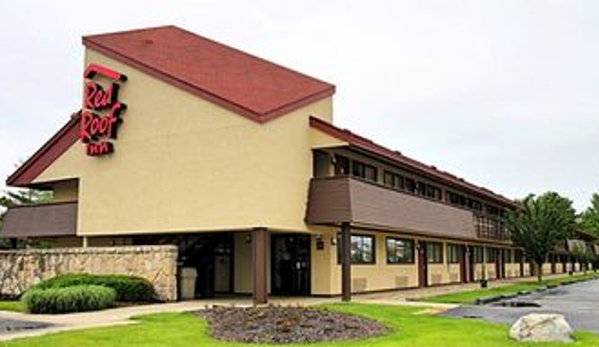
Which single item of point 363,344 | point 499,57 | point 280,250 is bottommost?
point 363,344

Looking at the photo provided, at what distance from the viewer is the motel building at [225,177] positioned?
76.7ft

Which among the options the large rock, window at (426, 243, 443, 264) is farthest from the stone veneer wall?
window at (426, 243, 443, 264)

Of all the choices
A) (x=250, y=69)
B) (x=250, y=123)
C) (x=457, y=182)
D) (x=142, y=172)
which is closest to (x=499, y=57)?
(x=250, y=123)

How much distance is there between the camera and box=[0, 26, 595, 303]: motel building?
23.4 meters

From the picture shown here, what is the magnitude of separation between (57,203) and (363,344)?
22415 millimetres

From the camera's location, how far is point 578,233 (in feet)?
246

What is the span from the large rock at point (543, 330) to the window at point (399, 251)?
18521 mm

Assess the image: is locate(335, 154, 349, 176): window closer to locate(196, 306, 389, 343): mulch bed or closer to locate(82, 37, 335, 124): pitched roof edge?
locate(82, 37, 335, 124): pitched roof edge

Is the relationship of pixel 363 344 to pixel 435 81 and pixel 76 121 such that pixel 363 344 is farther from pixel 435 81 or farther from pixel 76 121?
pixel 76 121

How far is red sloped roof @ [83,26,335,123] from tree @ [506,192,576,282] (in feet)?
62.2

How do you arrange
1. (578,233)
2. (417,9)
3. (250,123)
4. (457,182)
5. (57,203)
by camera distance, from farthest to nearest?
(578,233), (457,182), (57,203), (250,123), (417,9)

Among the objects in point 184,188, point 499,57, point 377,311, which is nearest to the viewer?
point 377,311

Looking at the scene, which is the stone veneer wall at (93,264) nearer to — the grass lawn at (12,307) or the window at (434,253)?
the grass lawn at (12,307)

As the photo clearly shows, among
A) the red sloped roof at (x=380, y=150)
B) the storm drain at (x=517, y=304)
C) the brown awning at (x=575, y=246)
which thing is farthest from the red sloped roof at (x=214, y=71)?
the brown awning at (x=575, y=246)
